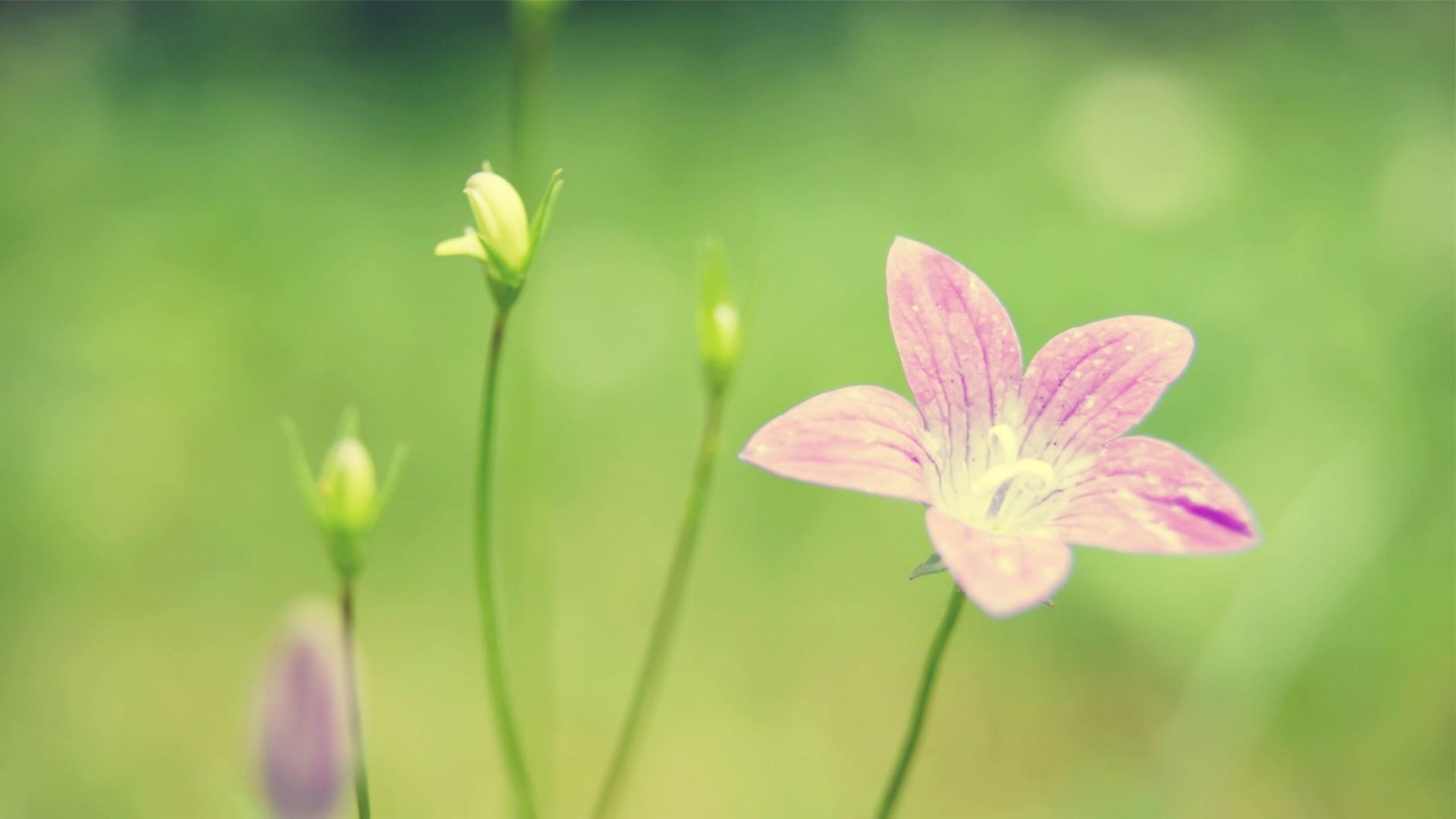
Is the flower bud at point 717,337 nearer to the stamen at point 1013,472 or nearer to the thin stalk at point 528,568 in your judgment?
the stamen at point 1013,472

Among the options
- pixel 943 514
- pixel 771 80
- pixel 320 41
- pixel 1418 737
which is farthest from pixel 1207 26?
pixel 943 514

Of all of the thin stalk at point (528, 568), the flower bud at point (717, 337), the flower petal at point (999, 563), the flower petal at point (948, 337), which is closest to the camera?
the flower petal at point (999, 563)

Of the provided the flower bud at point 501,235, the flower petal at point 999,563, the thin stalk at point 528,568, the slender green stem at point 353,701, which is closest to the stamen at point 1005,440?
the flower petal at point 999,563

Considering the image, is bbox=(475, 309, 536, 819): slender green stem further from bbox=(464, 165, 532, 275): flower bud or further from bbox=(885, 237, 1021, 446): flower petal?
bbox=(885, 237, 1021, 446): flower petal

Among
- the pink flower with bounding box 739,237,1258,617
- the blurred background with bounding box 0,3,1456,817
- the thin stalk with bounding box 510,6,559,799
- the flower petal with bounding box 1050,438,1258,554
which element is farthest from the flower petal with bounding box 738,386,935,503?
the thin stalk with bounding box 510,6,559,799

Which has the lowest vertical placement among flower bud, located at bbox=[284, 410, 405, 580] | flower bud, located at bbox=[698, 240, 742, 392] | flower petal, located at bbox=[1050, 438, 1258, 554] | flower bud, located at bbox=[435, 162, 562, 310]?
flower bud, located at bbox=[284, 410, 405, 580]

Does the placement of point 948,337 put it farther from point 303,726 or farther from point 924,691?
→ point 303,726
